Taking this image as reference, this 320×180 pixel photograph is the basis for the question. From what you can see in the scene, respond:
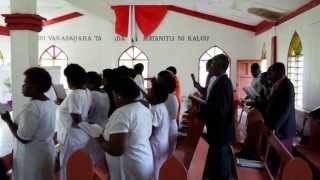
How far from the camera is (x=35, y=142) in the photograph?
2.96m

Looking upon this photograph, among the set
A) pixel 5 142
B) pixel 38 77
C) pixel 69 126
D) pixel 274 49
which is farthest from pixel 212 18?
pixel 38 77

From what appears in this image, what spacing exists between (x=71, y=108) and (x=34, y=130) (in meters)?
0.47

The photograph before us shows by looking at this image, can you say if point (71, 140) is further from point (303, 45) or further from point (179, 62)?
point (179, 62)

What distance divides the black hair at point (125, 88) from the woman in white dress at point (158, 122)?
0.83 meters

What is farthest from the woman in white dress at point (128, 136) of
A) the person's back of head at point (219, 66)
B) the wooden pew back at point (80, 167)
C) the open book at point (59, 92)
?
the open book at point (59, 92)

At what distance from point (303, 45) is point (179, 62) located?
5891 mm

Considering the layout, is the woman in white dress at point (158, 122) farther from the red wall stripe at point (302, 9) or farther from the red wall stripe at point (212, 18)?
the red wall stripe at point (212, 18)

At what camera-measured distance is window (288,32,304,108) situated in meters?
7.50

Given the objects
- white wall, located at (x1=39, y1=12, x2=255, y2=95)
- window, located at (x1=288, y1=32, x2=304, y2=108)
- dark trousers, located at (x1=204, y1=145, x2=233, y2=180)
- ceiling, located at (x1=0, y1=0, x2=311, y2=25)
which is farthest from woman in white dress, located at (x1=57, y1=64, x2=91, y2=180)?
white wall, located at (x1=39, y1=12, x2=255, y2=95)

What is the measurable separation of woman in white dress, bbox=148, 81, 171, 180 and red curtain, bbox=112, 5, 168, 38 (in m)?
9.15

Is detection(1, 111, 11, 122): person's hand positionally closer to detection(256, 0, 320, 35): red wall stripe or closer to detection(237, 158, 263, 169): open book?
detection(237, 158, 263, 169): open book

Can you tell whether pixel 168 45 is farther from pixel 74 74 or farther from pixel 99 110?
pixel 74 74

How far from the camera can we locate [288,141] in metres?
4.36

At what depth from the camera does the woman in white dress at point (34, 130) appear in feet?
9.33
